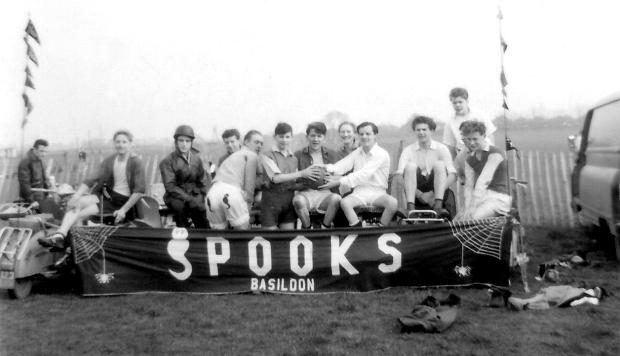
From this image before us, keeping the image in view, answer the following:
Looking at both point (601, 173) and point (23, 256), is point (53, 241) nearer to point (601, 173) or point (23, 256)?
point (23, 256)

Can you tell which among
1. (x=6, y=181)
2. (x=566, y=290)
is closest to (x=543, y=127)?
(x=566, y=290)

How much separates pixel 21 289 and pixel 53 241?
564 mm

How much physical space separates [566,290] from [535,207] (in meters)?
5.83

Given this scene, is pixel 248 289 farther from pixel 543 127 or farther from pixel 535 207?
pixel 543 127

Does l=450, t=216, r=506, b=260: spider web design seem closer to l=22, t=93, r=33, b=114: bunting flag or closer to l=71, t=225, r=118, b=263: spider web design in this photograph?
l=71, t=225, r=118, b=263: spider web design

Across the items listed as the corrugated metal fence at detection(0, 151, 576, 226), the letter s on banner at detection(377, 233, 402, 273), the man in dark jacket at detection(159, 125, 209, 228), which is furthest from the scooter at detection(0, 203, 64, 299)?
the corrugated metal fence at detection(0, 151, 576, 226)

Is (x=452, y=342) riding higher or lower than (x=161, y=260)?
lower

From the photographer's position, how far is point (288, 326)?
430cm

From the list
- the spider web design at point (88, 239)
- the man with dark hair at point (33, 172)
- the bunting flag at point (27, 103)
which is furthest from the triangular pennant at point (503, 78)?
the man with dark hair at point (33, 172)

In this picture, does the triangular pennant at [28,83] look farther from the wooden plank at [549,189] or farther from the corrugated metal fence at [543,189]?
→ the wooden plank at [549,189]

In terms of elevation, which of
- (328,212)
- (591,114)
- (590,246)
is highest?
(591,114)

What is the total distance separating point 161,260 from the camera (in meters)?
5.52

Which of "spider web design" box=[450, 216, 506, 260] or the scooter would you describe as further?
the scooter

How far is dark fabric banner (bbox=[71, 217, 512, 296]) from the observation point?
5.33 meters
